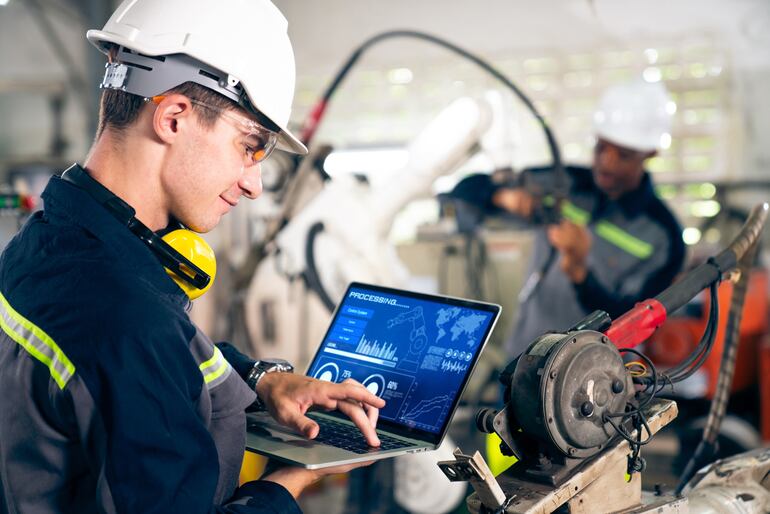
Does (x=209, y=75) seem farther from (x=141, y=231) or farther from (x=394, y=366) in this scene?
(x=394, y=366)

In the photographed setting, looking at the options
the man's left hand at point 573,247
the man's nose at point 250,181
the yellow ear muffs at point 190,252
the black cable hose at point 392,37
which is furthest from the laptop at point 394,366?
the black cable hose at point 392,37

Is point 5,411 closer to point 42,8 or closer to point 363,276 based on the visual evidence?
point 363,276

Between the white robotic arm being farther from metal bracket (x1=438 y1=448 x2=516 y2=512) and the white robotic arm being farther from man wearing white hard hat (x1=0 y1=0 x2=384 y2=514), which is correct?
metal bracket (x1=438 y1=448 x2=516 y2=512)

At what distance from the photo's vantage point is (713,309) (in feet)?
4.41

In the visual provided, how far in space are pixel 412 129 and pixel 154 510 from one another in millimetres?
3564

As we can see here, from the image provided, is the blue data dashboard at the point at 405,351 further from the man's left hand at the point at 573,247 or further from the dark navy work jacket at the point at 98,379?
the man's left hand at the point at 573,247

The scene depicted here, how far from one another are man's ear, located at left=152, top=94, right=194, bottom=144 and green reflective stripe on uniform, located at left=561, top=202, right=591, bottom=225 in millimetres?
2359

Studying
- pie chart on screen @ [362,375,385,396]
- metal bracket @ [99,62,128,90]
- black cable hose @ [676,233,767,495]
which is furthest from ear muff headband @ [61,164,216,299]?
black cable hose @ [676,233,767,495]

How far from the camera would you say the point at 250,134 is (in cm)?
107

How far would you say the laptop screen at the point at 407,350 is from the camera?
1253 mm

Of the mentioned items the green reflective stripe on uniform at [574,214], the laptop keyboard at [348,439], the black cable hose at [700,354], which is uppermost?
the black cable hose at [700,354]

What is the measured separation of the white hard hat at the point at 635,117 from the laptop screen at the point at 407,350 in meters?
2.01

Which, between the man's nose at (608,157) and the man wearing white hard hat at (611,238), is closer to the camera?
the man wearing white hard hat at (611,238)

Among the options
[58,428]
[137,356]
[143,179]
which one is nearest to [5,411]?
[58,428]
